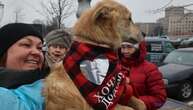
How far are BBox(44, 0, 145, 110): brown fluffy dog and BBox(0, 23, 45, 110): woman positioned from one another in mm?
87

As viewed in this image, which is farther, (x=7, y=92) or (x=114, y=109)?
(x=114, y=109)

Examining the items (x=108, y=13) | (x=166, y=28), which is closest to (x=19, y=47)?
(x=108, y=13)

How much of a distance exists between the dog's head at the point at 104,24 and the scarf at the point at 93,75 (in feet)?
0.30

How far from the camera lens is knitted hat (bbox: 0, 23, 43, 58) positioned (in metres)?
1.93

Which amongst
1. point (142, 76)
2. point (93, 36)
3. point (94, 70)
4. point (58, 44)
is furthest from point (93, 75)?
point (58, 44)

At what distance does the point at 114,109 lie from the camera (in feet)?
7.11

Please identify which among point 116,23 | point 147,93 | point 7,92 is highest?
point 116,23

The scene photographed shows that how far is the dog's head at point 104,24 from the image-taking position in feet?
7.14

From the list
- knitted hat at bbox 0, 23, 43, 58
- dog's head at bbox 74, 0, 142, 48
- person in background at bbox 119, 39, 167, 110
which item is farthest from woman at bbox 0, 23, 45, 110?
person in background at bbox 119, 39, 167, 110

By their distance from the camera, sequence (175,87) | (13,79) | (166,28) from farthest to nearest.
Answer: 1. (166,28)
2. (175,87)
3. (13,79)

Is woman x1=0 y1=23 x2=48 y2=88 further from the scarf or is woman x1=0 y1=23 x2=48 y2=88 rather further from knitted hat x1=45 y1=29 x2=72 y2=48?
knitted hat x1=45 y1=29 x2=72 y2=48

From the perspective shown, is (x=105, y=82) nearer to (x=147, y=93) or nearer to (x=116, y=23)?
(x=116, y=23)

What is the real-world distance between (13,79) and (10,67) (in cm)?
13

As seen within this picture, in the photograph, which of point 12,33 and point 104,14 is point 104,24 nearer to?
point 104,14
